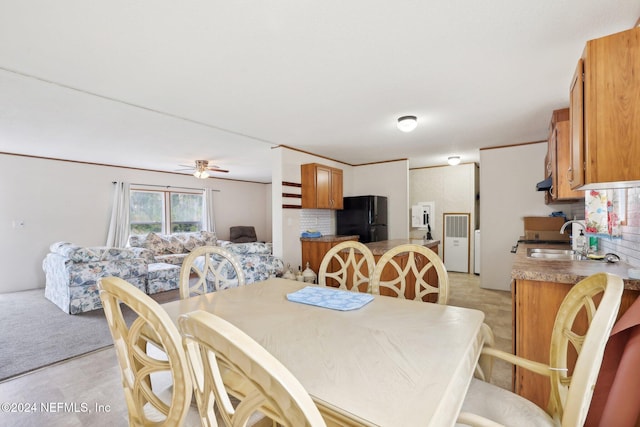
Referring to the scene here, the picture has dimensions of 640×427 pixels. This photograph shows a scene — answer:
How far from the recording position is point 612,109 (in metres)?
1.31

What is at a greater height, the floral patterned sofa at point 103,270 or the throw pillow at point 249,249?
the throw pillow at point 249,249

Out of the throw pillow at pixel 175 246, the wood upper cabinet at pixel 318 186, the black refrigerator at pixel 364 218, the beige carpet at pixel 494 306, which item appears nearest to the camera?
the beige carpet at pixel 494 306

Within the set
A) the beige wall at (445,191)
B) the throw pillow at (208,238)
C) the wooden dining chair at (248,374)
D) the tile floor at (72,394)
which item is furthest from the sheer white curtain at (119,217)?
the wooden dining chair at (248,374)

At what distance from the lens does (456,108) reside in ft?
9.61

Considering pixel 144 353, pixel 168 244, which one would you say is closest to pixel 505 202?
pixel 144 353

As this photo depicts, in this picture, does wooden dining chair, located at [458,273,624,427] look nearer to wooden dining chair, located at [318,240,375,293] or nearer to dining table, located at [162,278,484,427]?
dining table, located at [162,278,484,427]

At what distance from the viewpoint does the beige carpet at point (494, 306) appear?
227 cm

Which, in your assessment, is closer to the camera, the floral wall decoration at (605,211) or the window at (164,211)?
the floral wall decoration at (605,211)

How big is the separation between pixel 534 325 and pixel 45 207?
23.6ft

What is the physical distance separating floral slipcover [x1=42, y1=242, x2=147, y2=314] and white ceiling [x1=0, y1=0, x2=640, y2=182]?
5.12 feet

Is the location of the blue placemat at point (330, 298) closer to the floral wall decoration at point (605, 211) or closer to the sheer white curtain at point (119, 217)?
the floral wall decoration at point (605, 211)

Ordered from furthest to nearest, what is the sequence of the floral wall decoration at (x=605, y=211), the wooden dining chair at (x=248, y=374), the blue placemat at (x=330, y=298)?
the floral wall decoration at (x=605, y=211) < the blue placemat at (x=330, y=298) < the wooden dining chair at (x=248, y=374)

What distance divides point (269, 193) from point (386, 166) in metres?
4.59

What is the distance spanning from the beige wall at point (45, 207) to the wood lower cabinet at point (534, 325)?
22.8 feet
